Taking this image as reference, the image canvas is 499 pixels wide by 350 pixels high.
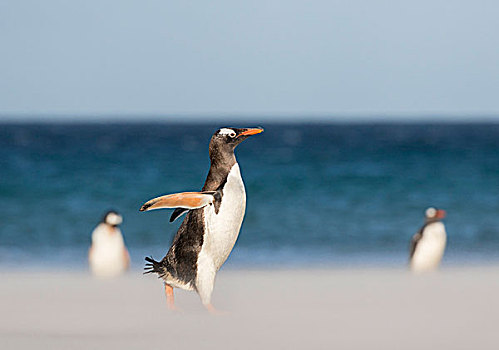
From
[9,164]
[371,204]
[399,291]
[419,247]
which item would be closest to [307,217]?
[371,204]

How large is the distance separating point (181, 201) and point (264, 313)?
2.90ft

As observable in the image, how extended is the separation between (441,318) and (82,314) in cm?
189

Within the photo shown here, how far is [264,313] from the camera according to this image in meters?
4.27

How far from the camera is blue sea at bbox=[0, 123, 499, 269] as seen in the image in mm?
10961

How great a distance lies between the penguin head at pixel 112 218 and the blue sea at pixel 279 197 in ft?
8.45

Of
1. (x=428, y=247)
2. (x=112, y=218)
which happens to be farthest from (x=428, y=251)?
(x=112, y=218)

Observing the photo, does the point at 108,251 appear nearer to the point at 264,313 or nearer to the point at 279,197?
the point at 264,313

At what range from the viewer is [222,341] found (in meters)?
3.79

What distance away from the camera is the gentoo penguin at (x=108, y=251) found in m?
6.41

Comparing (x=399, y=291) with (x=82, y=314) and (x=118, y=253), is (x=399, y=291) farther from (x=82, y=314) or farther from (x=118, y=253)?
(x=118, y=253)

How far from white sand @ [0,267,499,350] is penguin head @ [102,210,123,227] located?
1298mm

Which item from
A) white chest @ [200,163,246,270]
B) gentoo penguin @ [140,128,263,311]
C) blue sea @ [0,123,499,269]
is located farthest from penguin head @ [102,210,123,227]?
white chest @ [200,163,246,270]

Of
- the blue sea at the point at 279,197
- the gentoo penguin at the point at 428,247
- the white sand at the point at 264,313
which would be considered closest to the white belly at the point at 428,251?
the gentoo penguin at the point at 428,247

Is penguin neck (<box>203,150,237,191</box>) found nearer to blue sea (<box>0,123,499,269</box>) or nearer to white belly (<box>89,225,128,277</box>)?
white belly (<box>89,225,128,277</box>)
